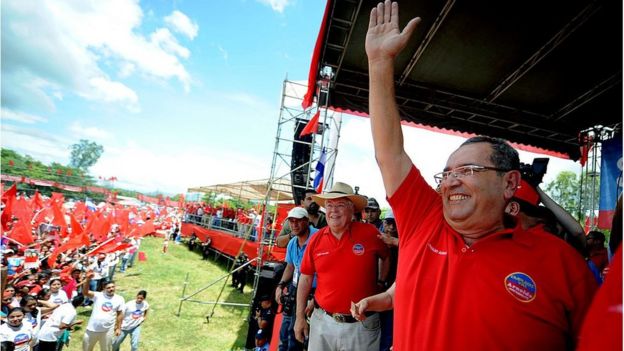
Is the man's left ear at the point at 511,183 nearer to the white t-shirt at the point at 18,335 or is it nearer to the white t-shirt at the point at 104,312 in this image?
the white t-shirt at the point at 18,335

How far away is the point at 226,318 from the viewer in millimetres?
8117

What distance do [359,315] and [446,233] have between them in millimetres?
867

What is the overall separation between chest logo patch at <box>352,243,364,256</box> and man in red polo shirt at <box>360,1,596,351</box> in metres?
1.41

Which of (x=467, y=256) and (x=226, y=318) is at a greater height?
(x=467, y=256)

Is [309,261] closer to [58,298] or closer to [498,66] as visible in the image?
[498,66]

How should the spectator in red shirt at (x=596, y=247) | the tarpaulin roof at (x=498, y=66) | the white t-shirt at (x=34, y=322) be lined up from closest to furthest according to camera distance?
the spectator in red shirt at (x=596, y=247) < the tarpaulin roof at (x=498, y=66) < the white t-shirt at (x=34, y=322)

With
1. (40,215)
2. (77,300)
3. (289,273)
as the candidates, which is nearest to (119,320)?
(77,300)

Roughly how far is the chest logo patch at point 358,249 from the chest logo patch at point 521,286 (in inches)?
70.3

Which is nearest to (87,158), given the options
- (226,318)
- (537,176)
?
(226,318)

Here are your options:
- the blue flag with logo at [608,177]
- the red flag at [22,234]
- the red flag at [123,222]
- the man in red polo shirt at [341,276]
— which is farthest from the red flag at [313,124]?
the red flag at [123,222]

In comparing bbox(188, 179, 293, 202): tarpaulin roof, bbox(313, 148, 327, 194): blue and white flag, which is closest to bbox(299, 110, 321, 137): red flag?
bbox(313, 148, 327, 194): blue and white flag

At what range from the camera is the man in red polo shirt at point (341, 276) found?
2707mm

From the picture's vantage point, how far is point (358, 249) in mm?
2867

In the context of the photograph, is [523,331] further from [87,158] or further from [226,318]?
[87,158]
